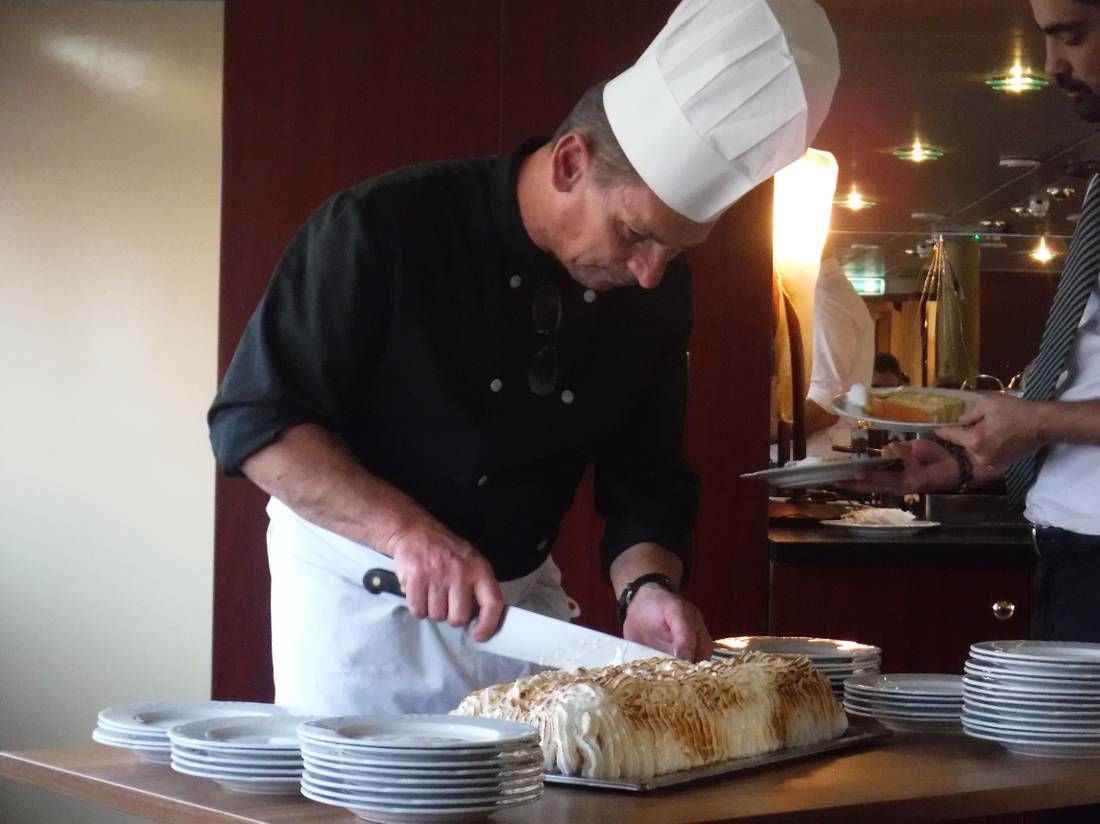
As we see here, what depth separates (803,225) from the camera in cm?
441

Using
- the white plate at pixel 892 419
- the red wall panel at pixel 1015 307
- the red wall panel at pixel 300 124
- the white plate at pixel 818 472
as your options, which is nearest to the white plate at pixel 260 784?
the white plate at pixel 818 472

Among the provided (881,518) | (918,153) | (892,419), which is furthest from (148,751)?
(918,153)

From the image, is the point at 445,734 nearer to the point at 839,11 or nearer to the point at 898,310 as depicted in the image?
the point at 839,11

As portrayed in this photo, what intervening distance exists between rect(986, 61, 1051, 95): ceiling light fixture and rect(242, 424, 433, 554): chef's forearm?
469 centimetres

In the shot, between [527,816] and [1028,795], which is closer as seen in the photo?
[527,816]

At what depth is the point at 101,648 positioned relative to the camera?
5906 mm

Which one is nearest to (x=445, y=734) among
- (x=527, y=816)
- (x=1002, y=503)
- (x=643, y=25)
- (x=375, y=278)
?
(x=527, y=816)

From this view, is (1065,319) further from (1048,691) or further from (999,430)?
(1048,691)

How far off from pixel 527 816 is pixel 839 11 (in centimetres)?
436

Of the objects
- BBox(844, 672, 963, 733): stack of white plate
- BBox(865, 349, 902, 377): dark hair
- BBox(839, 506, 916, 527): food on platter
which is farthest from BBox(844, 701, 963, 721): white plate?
BBox(865, 349, 902, 377): dark hair

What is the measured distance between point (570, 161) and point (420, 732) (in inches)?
35.6

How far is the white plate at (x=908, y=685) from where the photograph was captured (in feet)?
5.96

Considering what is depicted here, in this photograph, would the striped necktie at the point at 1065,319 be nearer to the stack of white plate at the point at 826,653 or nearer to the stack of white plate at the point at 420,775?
the stack of white plate at the point at 826,653

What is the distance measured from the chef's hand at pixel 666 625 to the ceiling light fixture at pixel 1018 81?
4.43 m
